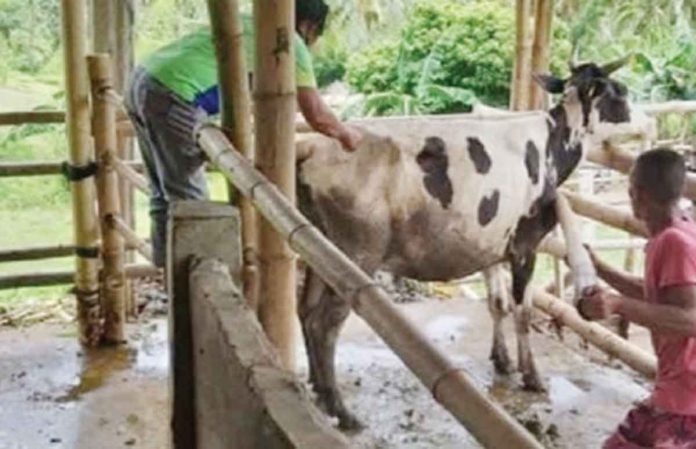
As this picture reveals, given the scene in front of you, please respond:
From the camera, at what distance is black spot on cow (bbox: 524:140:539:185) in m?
4.35

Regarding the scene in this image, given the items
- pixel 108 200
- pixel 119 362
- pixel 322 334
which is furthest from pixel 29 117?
pixel 322 334

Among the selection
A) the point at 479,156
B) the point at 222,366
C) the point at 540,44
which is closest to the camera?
the point at 222,366

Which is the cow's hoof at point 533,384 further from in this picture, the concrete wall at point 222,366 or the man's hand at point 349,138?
the concrete wall at point 222,366

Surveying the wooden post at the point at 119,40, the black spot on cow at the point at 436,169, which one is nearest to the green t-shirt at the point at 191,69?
the black spot on cow at the point at 436,169

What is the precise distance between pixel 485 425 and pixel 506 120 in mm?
3326

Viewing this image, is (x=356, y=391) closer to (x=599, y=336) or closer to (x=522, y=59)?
(x=599, y=336)

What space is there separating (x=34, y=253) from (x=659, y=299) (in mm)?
3357

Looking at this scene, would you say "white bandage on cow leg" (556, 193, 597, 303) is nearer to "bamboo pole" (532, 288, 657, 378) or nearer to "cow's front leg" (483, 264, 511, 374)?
"bamboo pole" (532, 288, 657, 378)

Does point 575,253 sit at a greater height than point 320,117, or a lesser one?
lesser

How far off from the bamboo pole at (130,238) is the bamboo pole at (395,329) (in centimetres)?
230

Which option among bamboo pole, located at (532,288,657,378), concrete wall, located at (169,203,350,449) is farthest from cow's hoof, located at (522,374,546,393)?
concrete wall, located at (169,203,350,449)

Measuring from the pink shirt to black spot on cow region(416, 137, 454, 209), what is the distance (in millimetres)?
1822

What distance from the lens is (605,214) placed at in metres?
4.13

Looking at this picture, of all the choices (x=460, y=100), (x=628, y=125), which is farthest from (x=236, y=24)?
(x=460, y=100)
